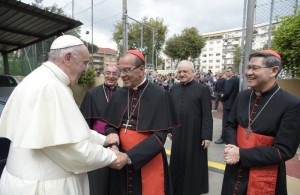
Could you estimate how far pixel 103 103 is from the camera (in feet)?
12.6

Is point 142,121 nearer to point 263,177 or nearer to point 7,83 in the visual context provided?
point 263,177

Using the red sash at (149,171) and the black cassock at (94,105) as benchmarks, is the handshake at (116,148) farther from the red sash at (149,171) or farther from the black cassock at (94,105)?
the black cassock at (94,105)

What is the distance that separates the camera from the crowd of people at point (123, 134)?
1771 millimetres

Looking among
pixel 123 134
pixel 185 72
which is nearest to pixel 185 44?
pixel 185 72

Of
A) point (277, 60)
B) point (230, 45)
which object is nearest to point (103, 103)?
point (277, 60)

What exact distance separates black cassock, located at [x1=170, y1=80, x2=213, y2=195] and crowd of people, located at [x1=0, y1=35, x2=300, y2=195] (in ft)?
4.27

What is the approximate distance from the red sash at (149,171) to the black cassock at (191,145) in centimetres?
144

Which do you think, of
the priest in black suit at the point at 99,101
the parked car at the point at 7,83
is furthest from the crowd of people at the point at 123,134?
the parked car at the point at 7,83

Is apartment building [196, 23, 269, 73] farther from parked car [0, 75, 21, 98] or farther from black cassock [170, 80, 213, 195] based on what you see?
black cassock [170, 80, 213, 195]

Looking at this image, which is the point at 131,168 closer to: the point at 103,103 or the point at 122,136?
the point at 122,136

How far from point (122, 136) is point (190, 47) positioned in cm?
3239

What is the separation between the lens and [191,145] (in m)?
4.14

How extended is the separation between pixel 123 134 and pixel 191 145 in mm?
1666

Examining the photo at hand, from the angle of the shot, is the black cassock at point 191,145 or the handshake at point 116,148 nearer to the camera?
the handshake at point 116,148
